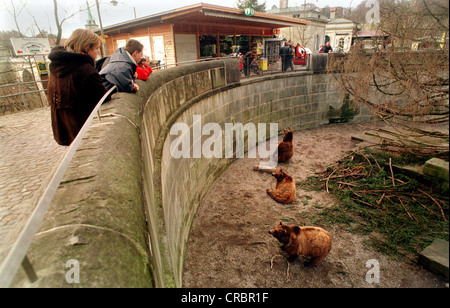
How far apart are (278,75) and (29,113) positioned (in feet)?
31.0

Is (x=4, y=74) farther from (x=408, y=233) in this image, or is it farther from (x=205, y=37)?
(x=408, y=233)

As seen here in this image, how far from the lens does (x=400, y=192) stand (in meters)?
5.64

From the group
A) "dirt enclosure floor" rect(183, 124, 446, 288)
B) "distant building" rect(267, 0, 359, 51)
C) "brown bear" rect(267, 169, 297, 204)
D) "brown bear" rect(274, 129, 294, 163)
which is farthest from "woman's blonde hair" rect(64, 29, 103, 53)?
"distant building" rect(267, 0, 359, 51)

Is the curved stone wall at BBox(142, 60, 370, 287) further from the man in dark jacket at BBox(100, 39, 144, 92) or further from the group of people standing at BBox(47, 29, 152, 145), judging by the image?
the group of people standing at BBox(47, 29, 152, 145)

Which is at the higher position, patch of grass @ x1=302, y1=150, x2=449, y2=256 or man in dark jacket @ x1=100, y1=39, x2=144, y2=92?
man in dark jacket @ x1=100, y1=39, x2=144, y2=92

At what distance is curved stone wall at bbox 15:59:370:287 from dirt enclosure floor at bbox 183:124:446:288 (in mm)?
507

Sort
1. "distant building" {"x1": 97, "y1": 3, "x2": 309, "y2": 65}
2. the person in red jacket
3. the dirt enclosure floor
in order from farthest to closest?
"distant building" {"x1": 97, "y1": 3, "x2": 309, "y2": 65} → the dirt enclosure floor → the person in red jacket

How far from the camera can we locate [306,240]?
4320 mm

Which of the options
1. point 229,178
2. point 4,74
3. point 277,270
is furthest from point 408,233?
point 4,74

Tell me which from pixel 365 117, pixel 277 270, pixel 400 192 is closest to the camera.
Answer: pixel 277 270

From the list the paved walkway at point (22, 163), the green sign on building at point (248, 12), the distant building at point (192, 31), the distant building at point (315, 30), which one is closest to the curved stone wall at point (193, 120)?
the paved walkway at point (22, 163)

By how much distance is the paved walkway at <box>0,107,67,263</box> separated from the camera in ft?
9.59

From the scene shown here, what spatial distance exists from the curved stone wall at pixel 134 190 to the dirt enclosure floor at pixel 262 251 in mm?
507

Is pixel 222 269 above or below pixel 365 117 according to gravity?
below
